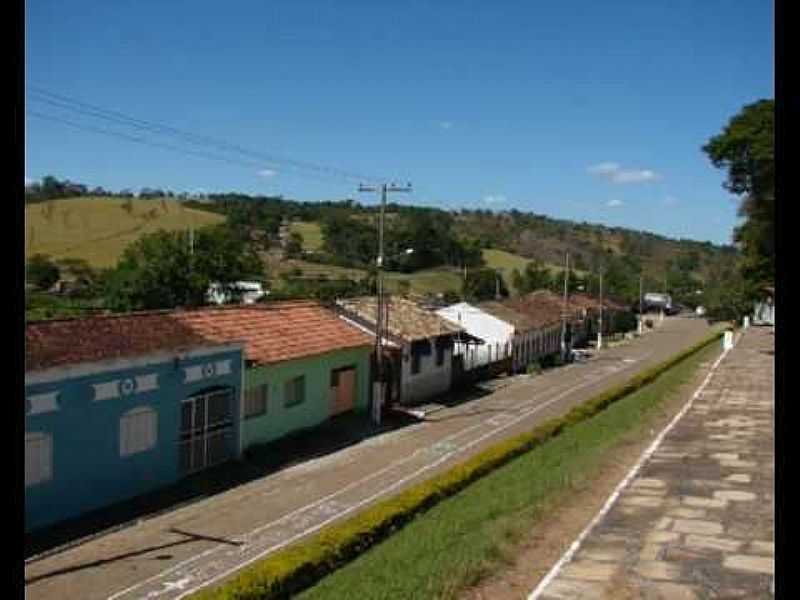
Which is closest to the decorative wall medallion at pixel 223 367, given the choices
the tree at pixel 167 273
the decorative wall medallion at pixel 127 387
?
the decorative wall medallion at pixel 127 387

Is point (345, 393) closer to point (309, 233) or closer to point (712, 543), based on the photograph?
point (712, 543)

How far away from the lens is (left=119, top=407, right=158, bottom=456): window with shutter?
693 inches

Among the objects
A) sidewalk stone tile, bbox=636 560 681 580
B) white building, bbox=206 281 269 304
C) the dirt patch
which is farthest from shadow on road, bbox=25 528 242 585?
white building, bbox=206 281 269 304

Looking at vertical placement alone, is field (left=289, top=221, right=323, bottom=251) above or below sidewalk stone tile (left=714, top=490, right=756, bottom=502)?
above

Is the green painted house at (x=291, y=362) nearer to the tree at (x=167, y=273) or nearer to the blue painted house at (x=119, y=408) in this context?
the blue painted house at (x=119, y=408)

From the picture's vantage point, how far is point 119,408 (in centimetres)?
1744

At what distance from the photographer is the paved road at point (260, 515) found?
13.6m

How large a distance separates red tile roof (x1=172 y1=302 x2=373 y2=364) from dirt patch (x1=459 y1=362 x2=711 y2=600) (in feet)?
30.3

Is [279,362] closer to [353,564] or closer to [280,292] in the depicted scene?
[353,564]

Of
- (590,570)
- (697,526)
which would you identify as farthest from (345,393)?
(590,570)

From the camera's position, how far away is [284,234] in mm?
106625

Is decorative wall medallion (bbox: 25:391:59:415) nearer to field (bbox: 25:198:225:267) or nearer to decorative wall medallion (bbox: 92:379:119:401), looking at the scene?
decorative wall medallion (bbox: 92:379:119:401)

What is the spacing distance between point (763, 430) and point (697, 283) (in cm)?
12010
